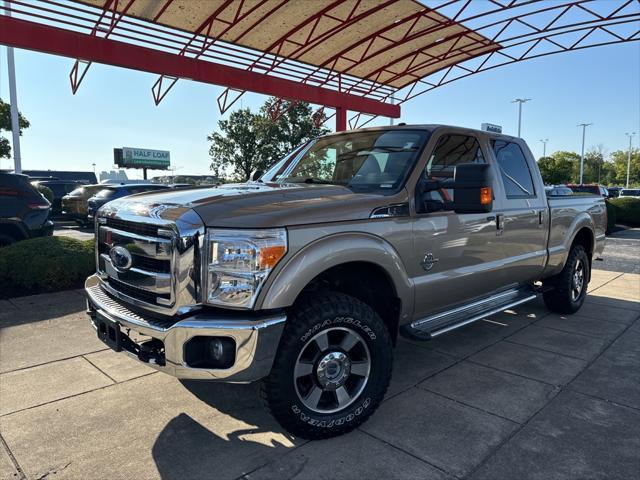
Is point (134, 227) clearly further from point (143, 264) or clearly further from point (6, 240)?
point (6, 240)

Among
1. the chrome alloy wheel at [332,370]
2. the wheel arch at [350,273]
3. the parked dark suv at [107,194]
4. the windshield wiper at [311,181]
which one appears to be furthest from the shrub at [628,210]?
the chrome alloy wheel at [332,370]

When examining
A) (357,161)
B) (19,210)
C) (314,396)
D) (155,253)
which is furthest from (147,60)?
(314,396)

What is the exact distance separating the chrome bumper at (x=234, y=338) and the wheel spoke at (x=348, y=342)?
0.52 metres

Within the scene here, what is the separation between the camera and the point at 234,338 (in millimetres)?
2457

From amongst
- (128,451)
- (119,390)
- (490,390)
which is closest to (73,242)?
(119,390)

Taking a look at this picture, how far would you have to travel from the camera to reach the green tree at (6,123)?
86.6 ft

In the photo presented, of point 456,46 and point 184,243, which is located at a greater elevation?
point 456,46

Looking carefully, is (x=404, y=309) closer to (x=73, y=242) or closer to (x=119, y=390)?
(x=119, y=390)

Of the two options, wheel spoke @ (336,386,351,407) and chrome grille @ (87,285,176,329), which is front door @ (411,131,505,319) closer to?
wheel spoke @ (336,386,351,407)

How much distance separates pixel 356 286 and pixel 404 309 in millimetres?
382

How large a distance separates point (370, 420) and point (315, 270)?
115 centimetres

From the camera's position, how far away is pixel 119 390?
139 inches

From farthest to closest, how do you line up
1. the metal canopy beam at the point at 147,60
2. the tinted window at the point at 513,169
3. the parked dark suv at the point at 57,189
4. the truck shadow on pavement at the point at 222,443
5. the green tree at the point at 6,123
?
the green tree at the point at 6,123 < the parked dark suv at the point at 57,189 < the metal canopy beam at the point at 147,60 < the tinted window at the point at 513,169 < the truck shadow on pavement at the point at 222,443

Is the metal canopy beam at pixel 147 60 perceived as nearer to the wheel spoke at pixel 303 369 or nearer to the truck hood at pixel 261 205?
the truck hood at pixel 261 205
